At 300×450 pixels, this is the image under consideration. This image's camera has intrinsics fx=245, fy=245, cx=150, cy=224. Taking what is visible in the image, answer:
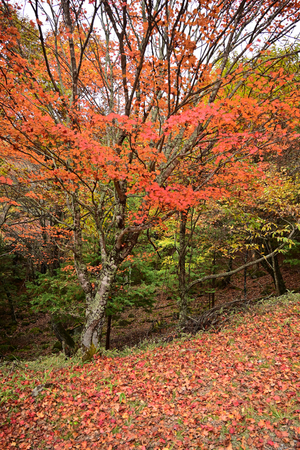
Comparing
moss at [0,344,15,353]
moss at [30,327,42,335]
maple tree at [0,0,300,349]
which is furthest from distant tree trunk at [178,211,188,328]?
moss at [30,327,42,335]

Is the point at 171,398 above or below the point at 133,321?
above

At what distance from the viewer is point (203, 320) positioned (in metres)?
8.12

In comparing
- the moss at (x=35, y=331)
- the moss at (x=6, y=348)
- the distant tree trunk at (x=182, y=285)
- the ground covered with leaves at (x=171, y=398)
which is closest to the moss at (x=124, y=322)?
the moss at (x=35, y=331)

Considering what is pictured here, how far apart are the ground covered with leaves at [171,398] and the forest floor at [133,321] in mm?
5586

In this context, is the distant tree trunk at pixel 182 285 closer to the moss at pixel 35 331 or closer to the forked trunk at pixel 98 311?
the forked trunk at pixel 98 311

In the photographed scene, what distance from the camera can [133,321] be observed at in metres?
15.2

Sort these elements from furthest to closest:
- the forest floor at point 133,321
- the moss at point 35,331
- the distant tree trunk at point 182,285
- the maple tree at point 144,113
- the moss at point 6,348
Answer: the moss at point 35,331
the moss at point 6,348
the forest floor at point 133,321
the distant tree trunk at point 182,285
the maple tree at point 144,113

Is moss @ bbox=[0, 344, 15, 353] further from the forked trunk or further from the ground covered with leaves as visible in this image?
the forked trunk

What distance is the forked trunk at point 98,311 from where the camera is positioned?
23.8 ft

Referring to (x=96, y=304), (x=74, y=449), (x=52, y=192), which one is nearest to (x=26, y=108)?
(x=52, y=192)

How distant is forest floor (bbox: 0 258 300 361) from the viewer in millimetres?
12366

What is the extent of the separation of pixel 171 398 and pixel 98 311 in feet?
11.5

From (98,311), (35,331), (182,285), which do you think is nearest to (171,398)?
(98,311)

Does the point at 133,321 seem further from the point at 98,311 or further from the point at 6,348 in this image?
the point at 98,311
